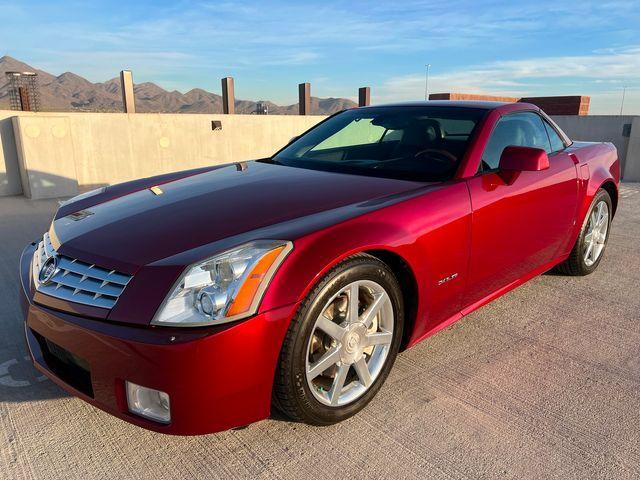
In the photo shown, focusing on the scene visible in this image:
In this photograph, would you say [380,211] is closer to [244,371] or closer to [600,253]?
[244,371]

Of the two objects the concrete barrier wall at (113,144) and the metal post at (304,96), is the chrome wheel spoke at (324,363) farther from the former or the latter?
the metal post at (304,96)

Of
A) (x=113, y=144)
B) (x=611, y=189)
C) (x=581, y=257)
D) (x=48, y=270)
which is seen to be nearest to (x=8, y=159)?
(x=113, y=144)

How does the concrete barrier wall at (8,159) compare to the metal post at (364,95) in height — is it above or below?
below

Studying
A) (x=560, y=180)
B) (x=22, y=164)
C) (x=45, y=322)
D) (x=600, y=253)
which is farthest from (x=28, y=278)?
(x=22, y=164)

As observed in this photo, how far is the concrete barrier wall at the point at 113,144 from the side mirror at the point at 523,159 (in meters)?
7.82

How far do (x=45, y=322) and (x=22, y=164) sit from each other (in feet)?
24.8

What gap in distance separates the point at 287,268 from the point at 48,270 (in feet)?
3.68

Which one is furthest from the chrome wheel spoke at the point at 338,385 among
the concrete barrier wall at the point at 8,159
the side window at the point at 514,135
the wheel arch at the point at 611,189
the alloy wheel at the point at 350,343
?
the concrete barrier wall at the point at 8,159

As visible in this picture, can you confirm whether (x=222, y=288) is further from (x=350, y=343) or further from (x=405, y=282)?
(x=405, y=282)

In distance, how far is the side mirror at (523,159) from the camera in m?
2.71

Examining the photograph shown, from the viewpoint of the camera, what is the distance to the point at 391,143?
10.3ft

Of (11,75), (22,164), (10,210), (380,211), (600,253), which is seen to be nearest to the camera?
(380,211)

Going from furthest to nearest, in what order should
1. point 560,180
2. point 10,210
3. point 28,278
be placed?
1. point 10,210
2. point 560,180
3. point 28,278

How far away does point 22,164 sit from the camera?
27.1 ft
